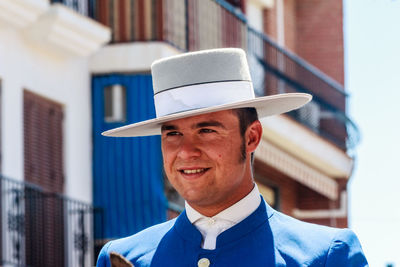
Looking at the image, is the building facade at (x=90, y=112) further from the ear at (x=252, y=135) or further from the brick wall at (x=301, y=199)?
the ear at (x=252, y=135)

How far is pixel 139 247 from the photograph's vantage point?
205 inches

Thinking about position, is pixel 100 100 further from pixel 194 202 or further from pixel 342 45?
pixel 194 202

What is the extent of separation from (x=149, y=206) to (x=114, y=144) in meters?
0.86

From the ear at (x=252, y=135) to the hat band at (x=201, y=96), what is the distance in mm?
106

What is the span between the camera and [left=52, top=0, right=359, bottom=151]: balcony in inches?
669

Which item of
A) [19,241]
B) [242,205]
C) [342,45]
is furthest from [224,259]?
[342,45]

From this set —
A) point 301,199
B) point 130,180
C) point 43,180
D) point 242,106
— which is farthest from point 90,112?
point 242,106

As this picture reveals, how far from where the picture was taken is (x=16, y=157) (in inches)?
594

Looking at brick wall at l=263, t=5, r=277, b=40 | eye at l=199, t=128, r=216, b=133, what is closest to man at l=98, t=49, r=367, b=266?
eye at l=199, t=128, r=216, b=133

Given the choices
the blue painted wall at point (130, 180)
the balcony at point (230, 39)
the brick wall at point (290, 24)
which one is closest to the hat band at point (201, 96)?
the balcony at point (230, 39)

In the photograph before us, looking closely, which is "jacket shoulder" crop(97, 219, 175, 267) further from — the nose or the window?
the window

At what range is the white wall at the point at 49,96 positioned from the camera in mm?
15062

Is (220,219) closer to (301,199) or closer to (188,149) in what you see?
(188,149)

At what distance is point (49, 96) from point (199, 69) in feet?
36.3
